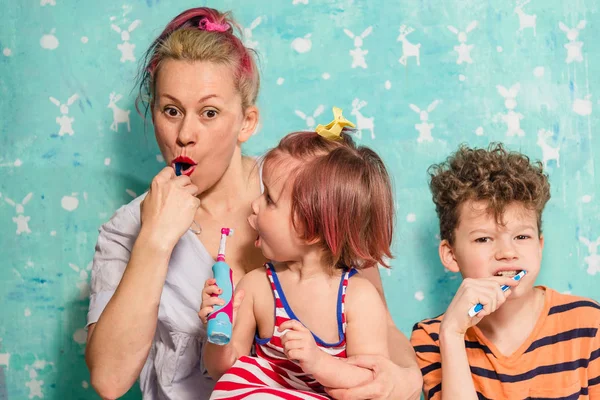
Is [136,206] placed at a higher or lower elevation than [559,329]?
higher

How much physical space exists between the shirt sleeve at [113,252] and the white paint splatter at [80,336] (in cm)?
58

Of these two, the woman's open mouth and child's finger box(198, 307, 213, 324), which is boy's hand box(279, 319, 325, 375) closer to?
child's finger box(198, 307, 213, 324)

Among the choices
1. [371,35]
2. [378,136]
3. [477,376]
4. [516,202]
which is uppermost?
[371,35]

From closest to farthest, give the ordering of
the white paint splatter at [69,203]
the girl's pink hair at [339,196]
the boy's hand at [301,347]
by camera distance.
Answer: the boy's hand at [301,347], the girl's pink hair at [339,196], the white paint splatter at [69,203]

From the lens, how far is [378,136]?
82.1 inches

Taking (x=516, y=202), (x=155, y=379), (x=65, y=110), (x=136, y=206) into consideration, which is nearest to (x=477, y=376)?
(x=516, y=202)

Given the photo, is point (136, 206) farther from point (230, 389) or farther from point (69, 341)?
point (69, 341)

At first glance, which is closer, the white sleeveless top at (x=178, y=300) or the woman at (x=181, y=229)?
the woman at (x=181, y=229)

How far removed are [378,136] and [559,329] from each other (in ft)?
2.40

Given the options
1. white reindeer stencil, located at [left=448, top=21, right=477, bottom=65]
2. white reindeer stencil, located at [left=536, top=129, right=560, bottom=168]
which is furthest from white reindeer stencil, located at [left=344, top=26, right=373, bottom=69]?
white reindeer stencil, located at [left=536, top=129, right=560, bottom=168]

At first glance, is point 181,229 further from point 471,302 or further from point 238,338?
point 471,302

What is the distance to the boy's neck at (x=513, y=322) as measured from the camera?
1.67 m

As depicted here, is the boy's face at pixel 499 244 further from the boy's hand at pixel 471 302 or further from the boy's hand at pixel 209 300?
the boy's hand at pixel 209 300

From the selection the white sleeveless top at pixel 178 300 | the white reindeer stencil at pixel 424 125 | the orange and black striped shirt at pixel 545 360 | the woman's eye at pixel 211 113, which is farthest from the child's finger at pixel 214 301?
the white reindeer stencil at pixel 424 125
